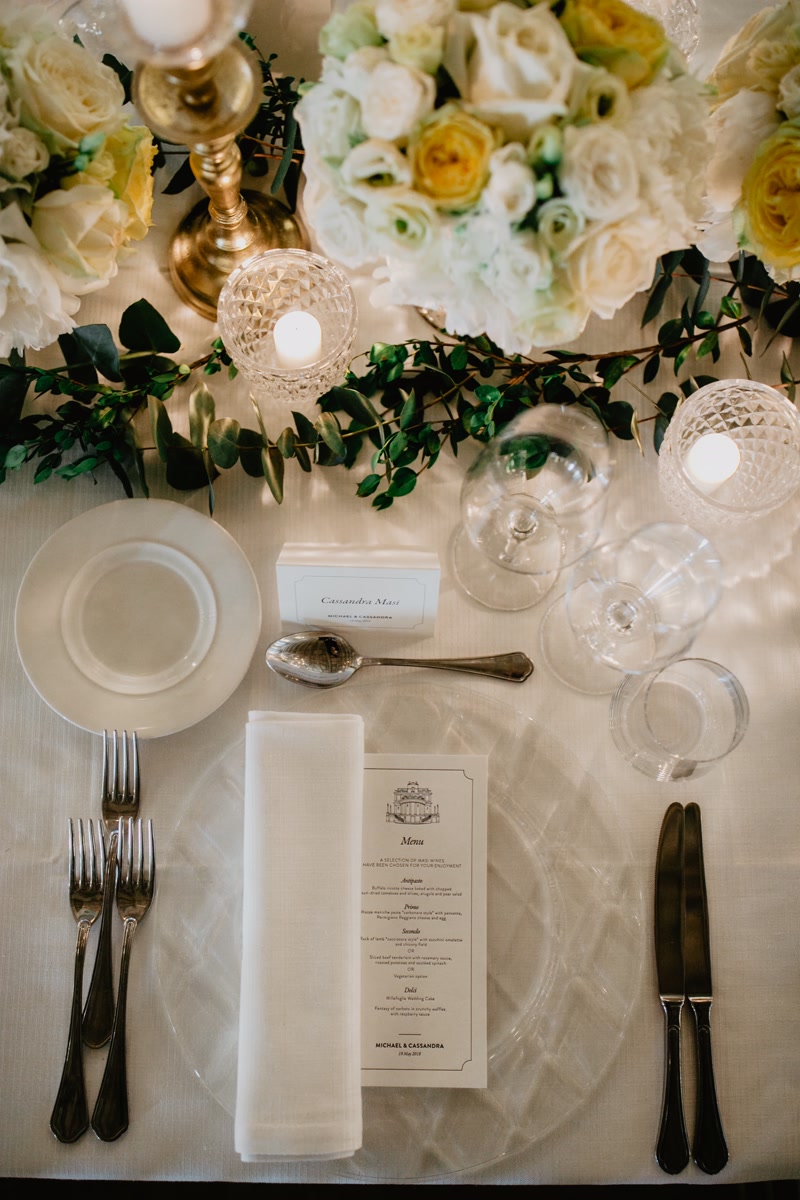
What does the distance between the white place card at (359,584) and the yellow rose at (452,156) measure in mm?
397

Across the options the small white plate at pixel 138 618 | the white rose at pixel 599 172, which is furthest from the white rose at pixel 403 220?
the small white plate at pixel 138 618

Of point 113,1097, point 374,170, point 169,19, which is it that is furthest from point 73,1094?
point 169,19

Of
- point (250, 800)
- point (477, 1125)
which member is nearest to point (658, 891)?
point (477, 1125)

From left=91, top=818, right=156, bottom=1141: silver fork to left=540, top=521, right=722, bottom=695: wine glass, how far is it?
0.55 m

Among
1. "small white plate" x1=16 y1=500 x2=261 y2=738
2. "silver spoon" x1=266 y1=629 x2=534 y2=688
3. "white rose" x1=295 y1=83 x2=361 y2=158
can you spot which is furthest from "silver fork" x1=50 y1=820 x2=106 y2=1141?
"white rose" x1=295 y1=83 x2=361 y2=158

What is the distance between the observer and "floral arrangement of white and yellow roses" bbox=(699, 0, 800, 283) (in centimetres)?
77

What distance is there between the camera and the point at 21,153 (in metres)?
0.73

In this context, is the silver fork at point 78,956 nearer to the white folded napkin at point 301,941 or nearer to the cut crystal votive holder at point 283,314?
the white folded napkin at point 301,941

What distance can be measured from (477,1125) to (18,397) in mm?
989

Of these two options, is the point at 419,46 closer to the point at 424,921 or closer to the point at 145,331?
the point at 145,331

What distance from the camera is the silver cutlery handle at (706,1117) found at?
2.97 feet

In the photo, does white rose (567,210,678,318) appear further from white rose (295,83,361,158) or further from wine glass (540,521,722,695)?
wine glass (540,521,722,695)

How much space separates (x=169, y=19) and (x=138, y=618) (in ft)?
2.05

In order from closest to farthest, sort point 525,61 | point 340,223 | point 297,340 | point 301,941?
point 525,61 → point 340,223 → point 301,941 → point 297,340
